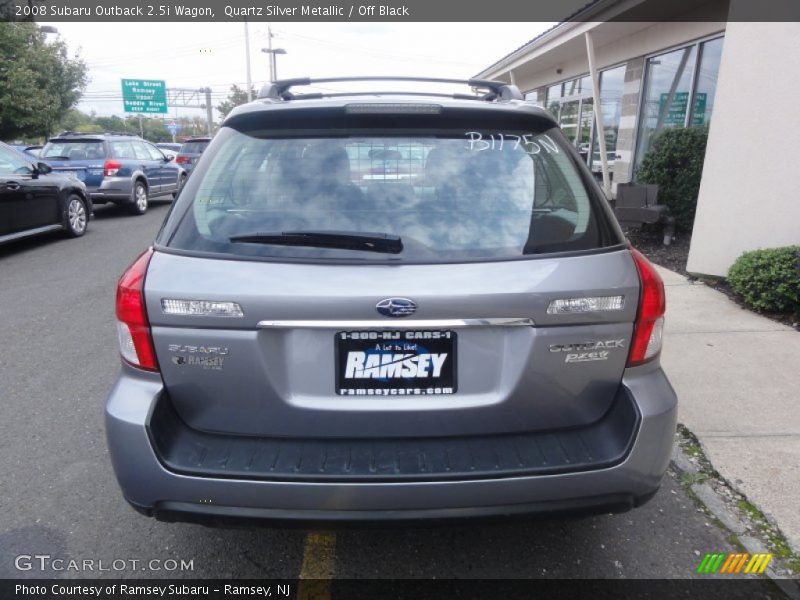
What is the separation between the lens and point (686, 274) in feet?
23.8

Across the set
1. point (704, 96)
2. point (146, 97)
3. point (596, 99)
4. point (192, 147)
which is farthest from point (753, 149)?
point (146, 97)

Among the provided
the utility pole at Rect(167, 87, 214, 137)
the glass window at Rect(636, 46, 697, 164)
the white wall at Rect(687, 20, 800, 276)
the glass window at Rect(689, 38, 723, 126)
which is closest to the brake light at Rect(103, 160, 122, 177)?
the glass window at Rect(636, 46, 697, 164)

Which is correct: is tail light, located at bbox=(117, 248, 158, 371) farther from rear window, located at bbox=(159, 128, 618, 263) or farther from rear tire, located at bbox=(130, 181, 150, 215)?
rear tire, located at bbox=(130, 181, 150, 215)

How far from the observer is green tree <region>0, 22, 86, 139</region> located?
20641 millimetres

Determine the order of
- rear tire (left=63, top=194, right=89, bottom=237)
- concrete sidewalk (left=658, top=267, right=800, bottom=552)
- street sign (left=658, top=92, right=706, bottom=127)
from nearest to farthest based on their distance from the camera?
concrete sidewalk (left=658, top=267, right=800, bottom=552) → street sign (left=658, top=92, right=706, bottom=127) → rear tire (left=63, top=194, right=89, bottom=237)

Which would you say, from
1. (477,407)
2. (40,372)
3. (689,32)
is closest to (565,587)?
(477,407)

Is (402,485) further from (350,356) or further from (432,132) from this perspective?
(432,132)

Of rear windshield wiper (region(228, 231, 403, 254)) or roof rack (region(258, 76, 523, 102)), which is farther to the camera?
roof rack (region(258, 76, 523, 102))

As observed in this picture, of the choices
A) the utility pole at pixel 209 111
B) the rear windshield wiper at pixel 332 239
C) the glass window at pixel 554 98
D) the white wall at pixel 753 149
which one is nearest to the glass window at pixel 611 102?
the glass window at pixel 554 98

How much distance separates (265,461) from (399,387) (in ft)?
1.68

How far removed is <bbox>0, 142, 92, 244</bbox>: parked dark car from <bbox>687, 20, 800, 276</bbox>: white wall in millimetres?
9079

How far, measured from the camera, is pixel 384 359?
2018 mm

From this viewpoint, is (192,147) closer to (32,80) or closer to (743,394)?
(32,80)

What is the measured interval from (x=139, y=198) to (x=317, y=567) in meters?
12.8
